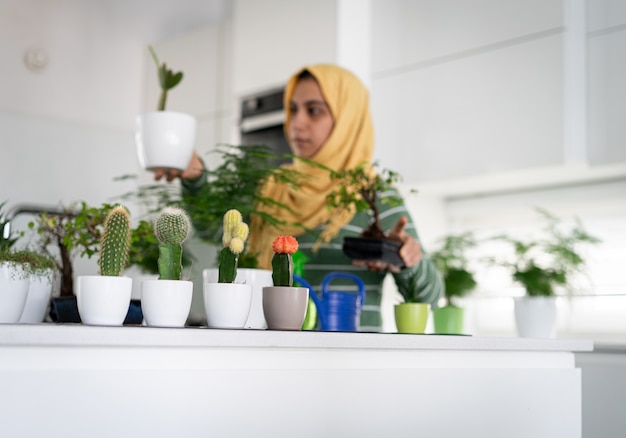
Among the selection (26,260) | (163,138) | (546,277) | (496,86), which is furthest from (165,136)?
(496,86)

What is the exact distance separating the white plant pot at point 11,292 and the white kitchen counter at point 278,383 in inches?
9.3

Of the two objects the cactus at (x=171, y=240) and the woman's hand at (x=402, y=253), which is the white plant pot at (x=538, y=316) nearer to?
the woman's hand at (x=402, y=253)

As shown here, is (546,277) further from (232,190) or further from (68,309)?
(68,309)

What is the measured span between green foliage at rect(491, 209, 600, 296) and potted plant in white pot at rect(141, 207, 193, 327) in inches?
55.9

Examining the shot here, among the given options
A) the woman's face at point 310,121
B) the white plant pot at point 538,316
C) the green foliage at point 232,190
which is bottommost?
the white plant pot at point 538,316

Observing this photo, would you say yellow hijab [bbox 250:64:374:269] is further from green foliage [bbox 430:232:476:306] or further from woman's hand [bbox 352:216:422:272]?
green foliage [bbox 430:232:476:306]

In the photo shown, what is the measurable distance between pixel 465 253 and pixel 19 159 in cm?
200

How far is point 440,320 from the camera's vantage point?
1678 millimetres

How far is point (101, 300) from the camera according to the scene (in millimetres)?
1066

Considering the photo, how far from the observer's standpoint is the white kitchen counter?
35.5 inches

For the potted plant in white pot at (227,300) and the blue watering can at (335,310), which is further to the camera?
the blue watering can at (335,310)

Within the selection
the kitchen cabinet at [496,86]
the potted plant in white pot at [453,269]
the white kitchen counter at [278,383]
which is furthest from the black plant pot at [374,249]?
the kitchen cabinet at [496,86]

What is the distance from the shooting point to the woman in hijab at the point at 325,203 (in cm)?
195

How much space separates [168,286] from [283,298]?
18 cm
